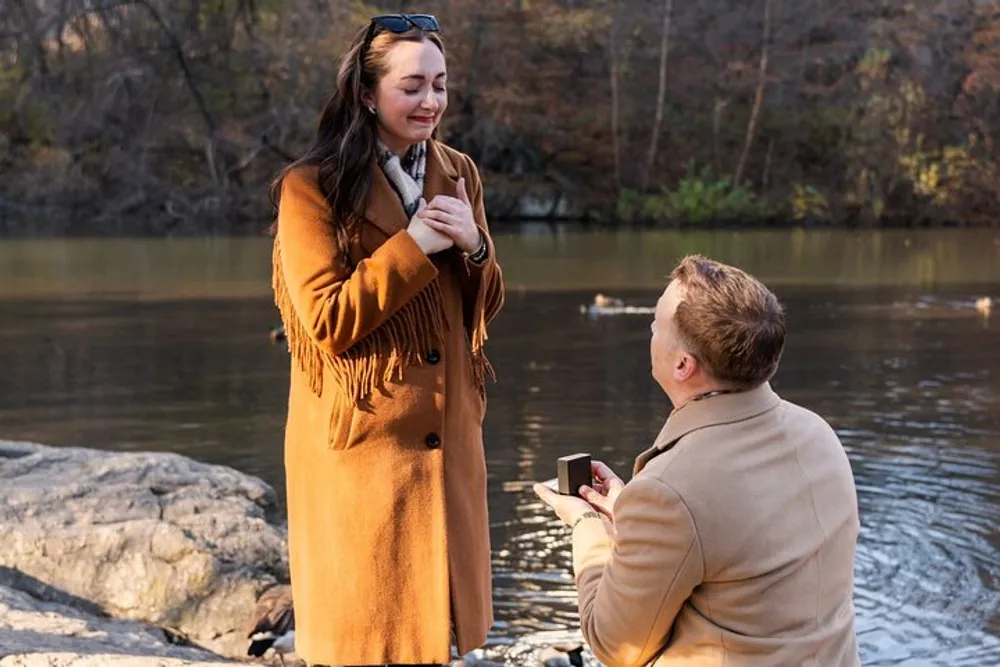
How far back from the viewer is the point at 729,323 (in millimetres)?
2078

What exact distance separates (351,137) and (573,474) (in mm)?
736

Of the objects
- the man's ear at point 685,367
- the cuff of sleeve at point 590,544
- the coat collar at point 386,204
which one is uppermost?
the coat collar at point 386,204

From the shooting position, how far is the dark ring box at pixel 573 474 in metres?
2.41

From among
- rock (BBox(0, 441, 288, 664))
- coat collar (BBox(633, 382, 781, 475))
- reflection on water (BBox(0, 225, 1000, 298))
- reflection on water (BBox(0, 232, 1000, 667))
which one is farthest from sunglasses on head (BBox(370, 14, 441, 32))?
reflection on water (BBox(0, 225, 1000, 298))

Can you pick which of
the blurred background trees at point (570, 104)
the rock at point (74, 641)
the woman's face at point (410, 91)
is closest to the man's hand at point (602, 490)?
the woman's face at point (410, 91)

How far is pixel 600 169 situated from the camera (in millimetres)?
35281

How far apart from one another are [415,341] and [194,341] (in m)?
10.3

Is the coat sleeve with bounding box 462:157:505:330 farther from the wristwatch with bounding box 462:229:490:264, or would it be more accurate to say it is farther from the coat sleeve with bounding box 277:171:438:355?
the coat sleeve with bounding box 277:171:438:355

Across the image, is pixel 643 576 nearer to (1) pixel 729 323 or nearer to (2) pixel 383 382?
(1) pixel 729 323

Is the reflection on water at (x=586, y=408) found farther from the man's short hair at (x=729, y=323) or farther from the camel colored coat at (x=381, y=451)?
the man's short hair at (x=729, y=323)

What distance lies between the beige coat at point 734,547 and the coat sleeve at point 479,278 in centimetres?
67

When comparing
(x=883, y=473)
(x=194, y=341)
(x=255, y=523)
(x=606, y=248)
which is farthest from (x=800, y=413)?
(x=606, y=248)

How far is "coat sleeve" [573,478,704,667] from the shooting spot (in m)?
2.04

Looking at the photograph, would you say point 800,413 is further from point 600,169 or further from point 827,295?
point 600,169
